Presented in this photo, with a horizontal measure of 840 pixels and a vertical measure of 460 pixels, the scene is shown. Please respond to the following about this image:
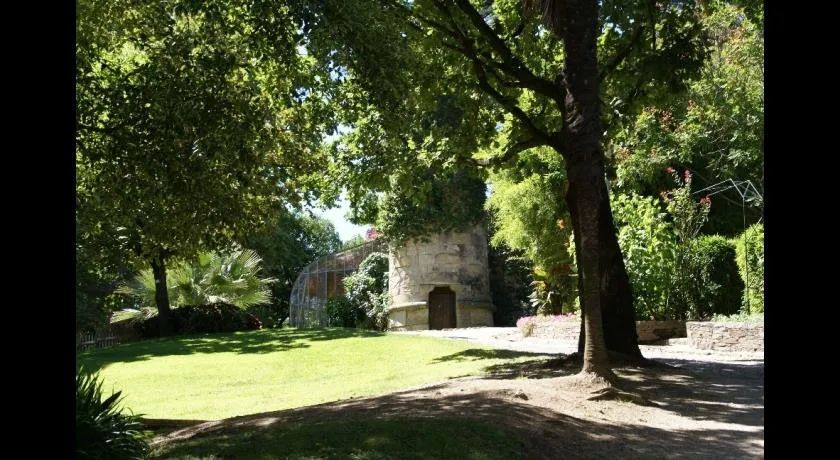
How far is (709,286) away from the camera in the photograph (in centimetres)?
1611

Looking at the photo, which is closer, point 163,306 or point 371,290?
point 163,306

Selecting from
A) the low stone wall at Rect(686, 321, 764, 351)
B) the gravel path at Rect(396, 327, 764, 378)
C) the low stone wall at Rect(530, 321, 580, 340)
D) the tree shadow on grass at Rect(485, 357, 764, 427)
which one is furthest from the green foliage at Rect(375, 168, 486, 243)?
the tree shadow on grass at Rect(485, 357, 764, 427)

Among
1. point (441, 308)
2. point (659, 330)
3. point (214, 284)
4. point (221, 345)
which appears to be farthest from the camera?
point (441, 308)

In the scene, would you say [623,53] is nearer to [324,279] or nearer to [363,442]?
[363,442]

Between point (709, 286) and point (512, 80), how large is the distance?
7450mm

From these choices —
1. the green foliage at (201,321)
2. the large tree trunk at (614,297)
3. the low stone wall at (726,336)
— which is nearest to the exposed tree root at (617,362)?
the large tree trunk at (614,297)

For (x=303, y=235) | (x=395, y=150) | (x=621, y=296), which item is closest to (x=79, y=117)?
(x=395, y=150)

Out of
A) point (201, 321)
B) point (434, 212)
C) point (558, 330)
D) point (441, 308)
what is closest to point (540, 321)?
point (558, 330)

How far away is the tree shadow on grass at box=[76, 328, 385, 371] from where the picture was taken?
671 inches

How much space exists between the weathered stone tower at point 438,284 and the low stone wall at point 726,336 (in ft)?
43.1

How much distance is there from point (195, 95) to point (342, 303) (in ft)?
75.0

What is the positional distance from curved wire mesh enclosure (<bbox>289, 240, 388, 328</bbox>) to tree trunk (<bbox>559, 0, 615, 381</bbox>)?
71.4 ft

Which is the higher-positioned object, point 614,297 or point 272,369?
point 614,297

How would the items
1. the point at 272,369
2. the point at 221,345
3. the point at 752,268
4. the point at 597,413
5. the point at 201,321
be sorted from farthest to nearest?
the point at 201,321
the point at 221,345
the point at 752,268
the point at 272,369
the point at 597,413
